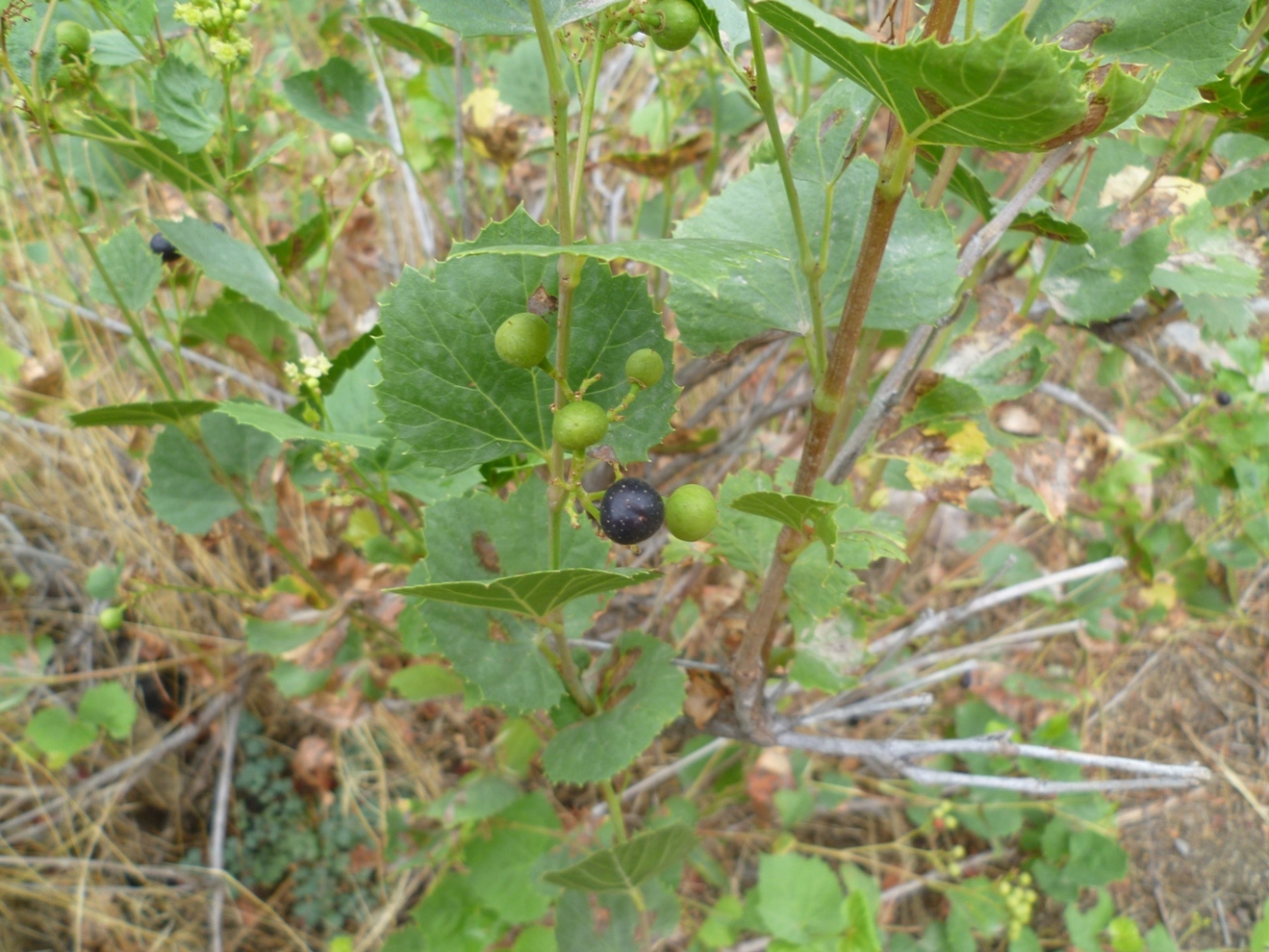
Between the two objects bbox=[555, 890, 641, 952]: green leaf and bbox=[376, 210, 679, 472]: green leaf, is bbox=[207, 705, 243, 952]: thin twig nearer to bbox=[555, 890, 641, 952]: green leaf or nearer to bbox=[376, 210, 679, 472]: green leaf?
bbox=[555, 890, 641, 952]: green leaf

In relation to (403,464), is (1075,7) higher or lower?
higher

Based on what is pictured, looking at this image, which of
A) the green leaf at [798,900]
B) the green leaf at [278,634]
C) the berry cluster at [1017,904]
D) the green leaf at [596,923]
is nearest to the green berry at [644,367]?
the green leaf at [596,923]

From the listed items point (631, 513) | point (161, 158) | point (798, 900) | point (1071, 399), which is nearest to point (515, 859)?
point (798, 900)

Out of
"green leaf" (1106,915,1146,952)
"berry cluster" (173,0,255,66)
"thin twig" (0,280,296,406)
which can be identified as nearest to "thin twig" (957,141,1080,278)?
"berry cluster" (173,0,255,66)

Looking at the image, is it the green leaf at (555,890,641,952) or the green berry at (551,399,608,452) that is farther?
the green leaf at (555,890,641,952)

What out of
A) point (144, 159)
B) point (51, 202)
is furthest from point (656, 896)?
point (51, 202)

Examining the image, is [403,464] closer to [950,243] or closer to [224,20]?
[224,20]
